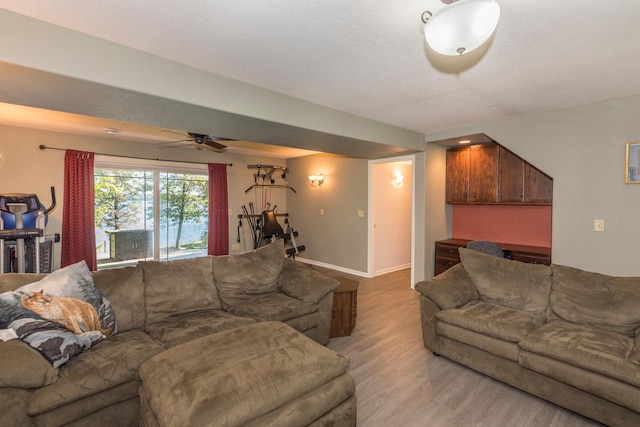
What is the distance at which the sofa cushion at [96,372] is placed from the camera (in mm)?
1586

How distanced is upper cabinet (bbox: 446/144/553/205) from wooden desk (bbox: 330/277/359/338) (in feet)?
8.83

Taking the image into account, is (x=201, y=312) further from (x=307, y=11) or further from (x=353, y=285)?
(x=307, y=11)

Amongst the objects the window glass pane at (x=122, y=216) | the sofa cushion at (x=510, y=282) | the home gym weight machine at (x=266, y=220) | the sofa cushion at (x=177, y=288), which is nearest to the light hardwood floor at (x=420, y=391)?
the sofa cushion at (x=510, y=282)

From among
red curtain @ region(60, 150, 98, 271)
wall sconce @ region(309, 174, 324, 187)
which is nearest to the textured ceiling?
wall sconce @ region(309, 174, 324, 187)

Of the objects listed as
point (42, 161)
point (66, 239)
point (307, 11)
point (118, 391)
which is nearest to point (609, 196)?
point (307, 11)

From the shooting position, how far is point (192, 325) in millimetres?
2350

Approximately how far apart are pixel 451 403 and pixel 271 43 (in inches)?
112

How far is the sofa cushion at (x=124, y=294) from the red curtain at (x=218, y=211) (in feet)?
12.2

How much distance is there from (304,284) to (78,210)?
410 centimetres

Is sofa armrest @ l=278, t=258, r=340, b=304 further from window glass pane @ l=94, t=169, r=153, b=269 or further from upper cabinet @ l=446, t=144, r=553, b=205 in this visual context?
window glass pane @ l=94, t=169, r=153, b=269

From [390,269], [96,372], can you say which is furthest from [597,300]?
[390,269]

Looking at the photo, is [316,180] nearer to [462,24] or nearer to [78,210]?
[78,210]

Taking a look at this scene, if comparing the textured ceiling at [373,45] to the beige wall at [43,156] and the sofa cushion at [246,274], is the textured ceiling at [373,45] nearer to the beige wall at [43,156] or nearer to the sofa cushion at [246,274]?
the sofa cushion at [246,274]

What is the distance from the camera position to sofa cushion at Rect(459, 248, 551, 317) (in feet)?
8.75
